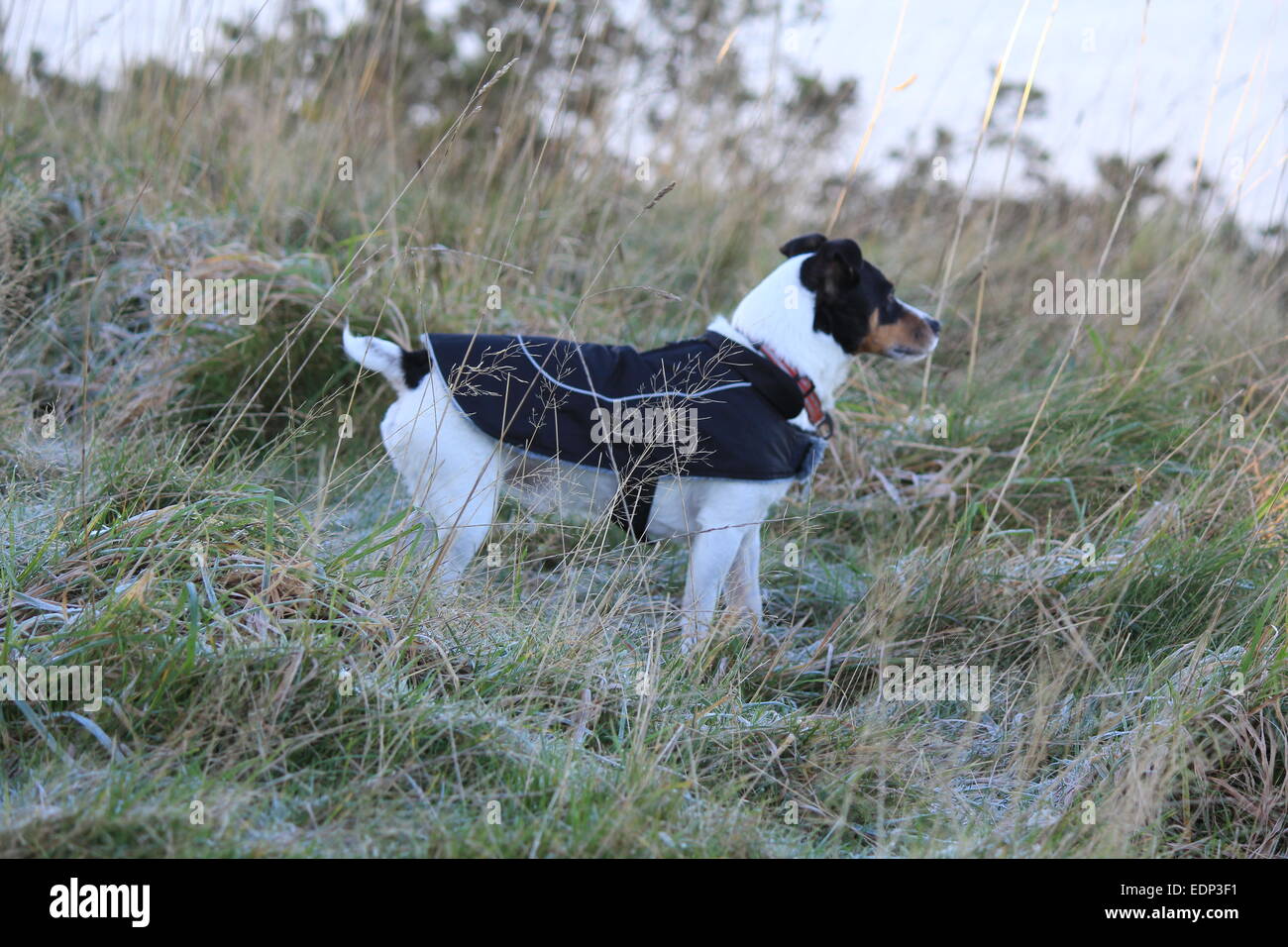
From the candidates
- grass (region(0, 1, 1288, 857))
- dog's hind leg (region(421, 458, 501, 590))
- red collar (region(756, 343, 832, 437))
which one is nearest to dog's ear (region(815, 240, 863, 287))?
red collar (region(756, 343, 832, 437))

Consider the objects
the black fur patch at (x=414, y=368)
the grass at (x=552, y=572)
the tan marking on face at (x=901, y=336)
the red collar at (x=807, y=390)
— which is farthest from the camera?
the tan marking on face at (x=901, y=336)

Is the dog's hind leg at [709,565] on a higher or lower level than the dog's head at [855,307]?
lower

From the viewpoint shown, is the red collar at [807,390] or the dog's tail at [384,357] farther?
the red collar at [807,390]

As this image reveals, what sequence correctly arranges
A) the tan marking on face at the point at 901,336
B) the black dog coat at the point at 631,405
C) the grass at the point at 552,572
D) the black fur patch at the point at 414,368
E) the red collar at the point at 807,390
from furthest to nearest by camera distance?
the tan marking on face at the point at 901,336 < the red collar at the point at 807,390 < the black fur patch at the point at 414,368 < the black dog coat at the point at 631,405 < the grass at the point at 552,572

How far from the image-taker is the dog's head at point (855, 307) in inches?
131

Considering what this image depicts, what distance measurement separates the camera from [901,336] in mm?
3434

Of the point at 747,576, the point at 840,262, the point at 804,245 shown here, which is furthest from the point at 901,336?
the point at 747,576

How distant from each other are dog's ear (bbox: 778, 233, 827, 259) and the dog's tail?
131 centimetres

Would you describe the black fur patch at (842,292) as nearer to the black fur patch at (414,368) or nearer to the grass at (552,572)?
the grass at (552,572)

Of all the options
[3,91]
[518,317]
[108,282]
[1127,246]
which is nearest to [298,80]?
[3,91]

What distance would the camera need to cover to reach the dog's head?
3.34m

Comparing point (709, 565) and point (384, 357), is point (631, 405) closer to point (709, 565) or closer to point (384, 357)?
point (709, 565)

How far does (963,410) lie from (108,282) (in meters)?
3.70

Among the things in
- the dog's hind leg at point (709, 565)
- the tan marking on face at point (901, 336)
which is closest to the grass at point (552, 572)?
the dog's hind leg at point (709, 565)
